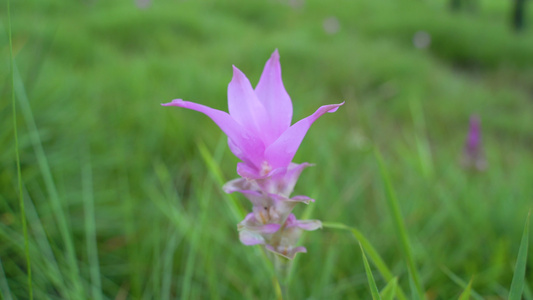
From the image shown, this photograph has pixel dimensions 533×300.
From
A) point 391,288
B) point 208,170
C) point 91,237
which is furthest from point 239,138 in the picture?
point 208,170

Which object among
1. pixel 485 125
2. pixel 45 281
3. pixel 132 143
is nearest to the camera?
pixel 45 281

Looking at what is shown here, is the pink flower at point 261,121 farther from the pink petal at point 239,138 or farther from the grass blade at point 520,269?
the grass blade at point 520,269

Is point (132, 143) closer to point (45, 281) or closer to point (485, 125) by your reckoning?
point (45, 281)

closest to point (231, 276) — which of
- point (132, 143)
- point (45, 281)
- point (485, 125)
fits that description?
point (45, 281)

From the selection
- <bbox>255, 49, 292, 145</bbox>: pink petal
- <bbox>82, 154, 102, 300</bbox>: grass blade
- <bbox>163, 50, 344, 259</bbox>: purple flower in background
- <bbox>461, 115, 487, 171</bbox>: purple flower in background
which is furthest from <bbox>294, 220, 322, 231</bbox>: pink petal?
<bbox>461, 115, 487, 171</bbox>: purple flower in background

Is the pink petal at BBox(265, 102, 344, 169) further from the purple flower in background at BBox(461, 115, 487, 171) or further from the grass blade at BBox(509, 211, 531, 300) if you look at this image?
the purple flower in background at BBox(461, 115, 487, 171)

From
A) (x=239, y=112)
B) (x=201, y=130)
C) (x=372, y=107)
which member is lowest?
(x=372, y=107)

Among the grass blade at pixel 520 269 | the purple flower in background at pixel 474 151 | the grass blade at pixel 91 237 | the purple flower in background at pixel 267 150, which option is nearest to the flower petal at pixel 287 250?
the purple flower in background at pixel 267 150

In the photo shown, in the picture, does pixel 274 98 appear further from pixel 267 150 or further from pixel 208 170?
pixel 208 170
